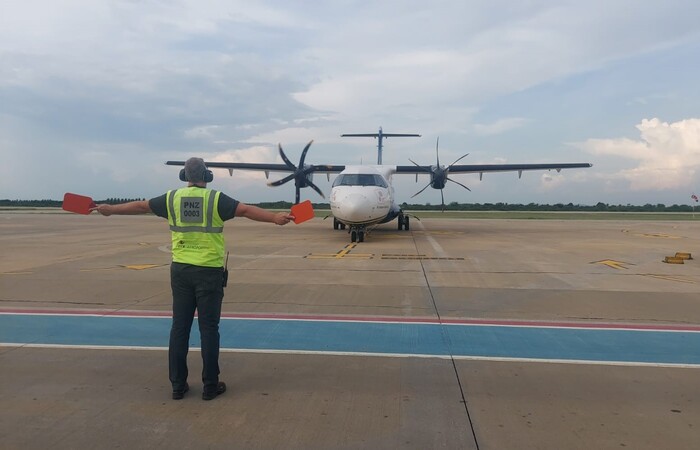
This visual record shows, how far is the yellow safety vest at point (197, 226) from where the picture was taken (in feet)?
16.2

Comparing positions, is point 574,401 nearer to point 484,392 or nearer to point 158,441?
point 484,392

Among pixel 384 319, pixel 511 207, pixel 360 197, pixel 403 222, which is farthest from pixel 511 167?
pixel 511 207

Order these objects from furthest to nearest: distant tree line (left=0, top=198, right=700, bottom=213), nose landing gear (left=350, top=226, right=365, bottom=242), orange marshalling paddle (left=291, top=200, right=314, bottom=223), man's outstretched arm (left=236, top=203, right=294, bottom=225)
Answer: distant tree line (left=0, top=198, right=700, bottom=213)
nose landing gear (left=350, top=226, right=365, bottom=242)
orange marshalling paddle (left=291, top=200, right=314, bottom=223)
man's outstretched arm (left=236, top=203, right=294, bottom=225)

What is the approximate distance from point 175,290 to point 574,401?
3622 mm

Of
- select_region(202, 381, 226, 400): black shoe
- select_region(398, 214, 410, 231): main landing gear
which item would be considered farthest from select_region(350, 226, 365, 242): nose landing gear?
select_region(202, 381, 226, 400): black shoe

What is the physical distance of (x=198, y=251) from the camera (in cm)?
494

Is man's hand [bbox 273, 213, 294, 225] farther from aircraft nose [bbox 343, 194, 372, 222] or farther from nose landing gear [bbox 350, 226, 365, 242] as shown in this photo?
nose landing gear [bbox 350, 226, 365, 242]

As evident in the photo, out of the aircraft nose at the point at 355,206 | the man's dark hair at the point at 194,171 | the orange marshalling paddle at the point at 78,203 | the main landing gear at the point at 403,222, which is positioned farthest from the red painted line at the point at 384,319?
the main landing gear at the point at 403,222

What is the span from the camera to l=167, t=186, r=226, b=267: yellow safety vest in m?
4.95

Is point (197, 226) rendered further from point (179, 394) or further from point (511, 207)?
point (511, 207)

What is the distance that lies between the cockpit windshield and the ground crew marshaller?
1618 centimetres

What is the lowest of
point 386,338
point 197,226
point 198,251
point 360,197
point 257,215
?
point 386,338

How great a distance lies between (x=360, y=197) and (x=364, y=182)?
5.46ft

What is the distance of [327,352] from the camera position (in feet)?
19.9
